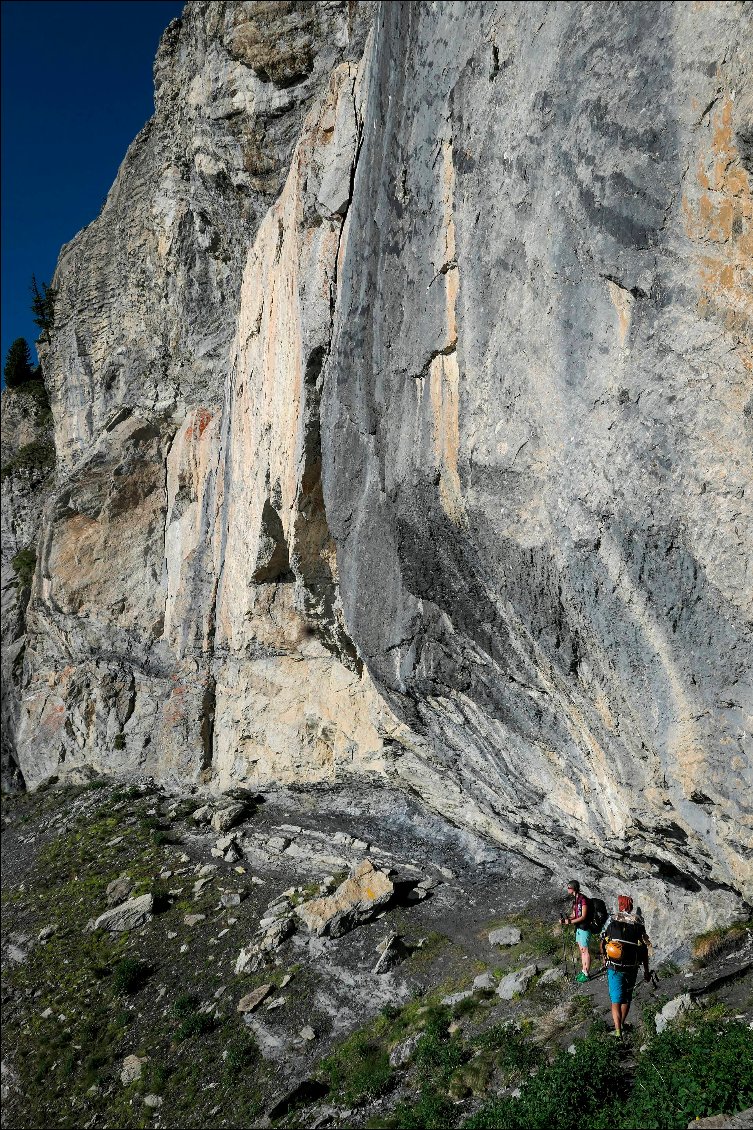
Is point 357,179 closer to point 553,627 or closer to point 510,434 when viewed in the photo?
point 510,434

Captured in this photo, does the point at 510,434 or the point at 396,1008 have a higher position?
the point at 510,434

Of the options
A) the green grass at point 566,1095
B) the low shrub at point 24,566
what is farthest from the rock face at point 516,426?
the low shrub at point 24,566

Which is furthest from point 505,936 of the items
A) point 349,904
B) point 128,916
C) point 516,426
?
point 516,426

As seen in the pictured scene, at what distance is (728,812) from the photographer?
5070mm

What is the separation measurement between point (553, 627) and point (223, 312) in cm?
1625

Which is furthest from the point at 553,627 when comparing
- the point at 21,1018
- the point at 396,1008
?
the point at 21,1018

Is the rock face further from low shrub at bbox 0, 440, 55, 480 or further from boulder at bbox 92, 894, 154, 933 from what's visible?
low shrub at bbox 0, 440, 55, 480

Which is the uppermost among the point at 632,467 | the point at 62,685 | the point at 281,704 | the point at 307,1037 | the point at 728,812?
the point at 632,467

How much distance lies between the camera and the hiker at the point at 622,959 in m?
6.69

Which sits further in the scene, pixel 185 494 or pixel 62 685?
pixel 62 685

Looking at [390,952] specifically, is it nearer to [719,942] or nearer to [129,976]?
A: [129,976]

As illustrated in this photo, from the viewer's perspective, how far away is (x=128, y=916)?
13.2 m

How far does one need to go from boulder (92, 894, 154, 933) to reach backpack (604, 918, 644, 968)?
379 inches

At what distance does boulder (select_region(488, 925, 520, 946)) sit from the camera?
33.0ft
